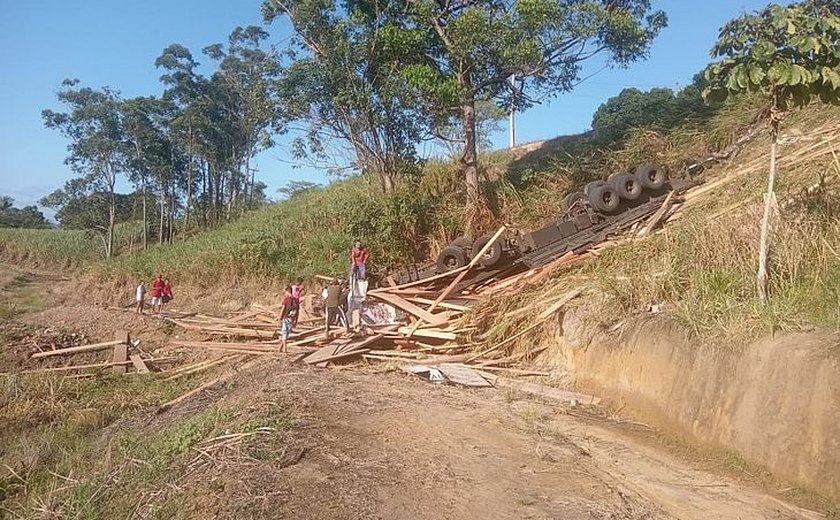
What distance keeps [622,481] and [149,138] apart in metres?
30.2

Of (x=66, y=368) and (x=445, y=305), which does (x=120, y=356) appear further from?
(x=445, y=305)

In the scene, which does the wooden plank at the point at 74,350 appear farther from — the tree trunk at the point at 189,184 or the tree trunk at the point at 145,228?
the tree trunk at the point at 145,228

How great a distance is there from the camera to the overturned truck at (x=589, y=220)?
11109 millimetres

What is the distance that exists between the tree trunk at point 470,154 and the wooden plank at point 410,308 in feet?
15.9

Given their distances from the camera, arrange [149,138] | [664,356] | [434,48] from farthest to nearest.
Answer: [149,138]
[434,48]
[664,356]

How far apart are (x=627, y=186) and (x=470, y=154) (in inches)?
218

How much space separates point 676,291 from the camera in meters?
7.89

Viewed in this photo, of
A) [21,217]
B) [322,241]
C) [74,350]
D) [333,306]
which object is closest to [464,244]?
[333,306]

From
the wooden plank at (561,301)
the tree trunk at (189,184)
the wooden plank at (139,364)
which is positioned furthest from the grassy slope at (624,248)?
the tree trunk at (189,184)

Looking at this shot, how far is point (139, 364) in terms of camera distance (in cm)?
1255

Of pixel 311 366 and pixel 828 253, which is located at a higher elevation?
pixel 828 253

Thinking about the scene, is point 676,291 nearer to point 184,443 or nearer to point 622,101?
point 184,443

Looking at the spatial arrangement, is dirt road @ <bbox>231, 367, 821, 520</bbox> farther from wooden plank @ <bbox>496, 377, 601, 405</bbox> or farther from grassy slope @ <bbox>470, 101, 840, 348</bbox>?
grassy slope @ <bbox>470, 101, 840, 348</bbox>

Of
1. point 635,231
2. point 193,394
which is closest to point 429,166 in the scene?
point 635,231
